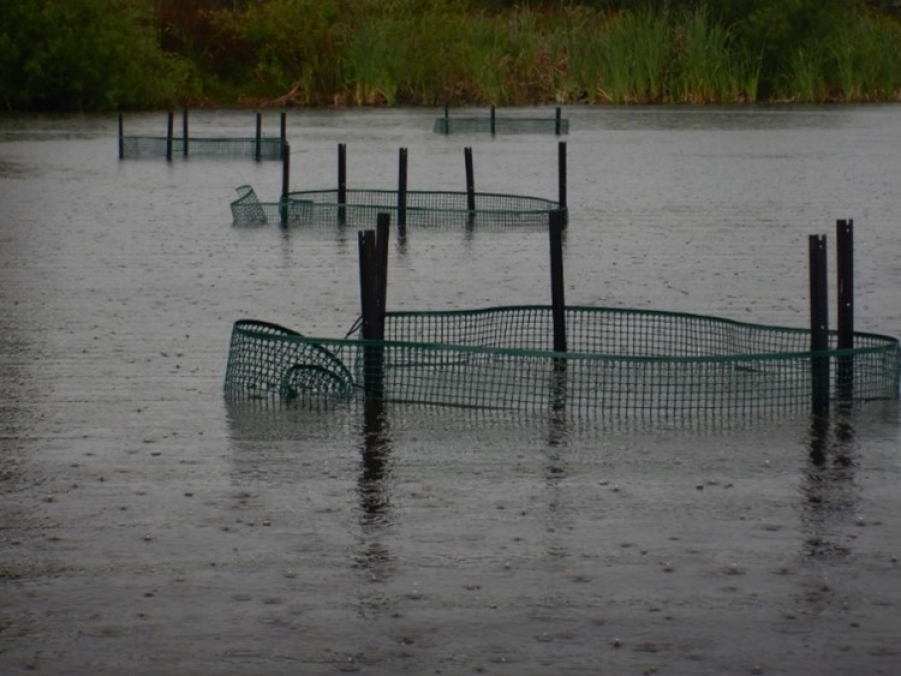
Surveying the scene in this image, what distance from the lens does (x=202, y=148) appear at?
4591 cm

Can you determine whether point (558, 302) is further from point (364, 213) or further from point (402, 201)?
point (364, 213)

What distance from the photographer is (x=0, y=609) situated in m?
7.94

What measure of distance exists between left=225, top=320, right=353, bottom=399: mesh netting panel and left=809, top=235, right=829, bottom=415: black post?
113 inches

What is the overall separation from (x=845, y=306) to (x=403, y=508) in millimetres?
4342

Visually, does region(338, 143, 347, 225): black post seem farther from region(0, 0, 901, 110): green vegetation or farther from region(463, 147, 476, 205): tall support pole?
region(0, 0, 901, 110): green vegetation

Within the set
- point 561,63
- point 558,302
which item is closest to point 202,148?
point 561,63

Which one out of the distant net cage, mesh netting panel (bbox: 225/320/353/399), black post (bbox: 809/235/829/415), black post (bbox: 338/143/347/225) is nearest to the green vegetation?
the distant net cage

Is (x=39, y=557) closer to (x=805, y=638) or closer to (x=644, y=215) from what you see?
(x=805, y=638)

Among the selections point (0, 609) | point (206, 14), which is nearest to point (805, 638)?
point (0, 609)

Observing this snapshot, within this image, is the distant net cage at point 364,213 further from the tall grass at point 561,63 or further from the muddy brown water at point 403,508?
the tall grass at point 561,63

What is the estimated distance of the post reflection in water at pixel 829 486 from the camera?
9047 mm

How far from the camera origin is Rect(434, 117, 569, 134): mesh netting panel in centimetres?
5478

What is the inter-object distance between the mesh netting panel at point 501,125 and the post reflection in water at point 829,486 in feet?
140

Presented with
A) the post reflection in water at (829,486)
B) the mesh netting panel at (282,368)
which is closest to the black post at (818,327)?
the post reflection in water at (829,486)
